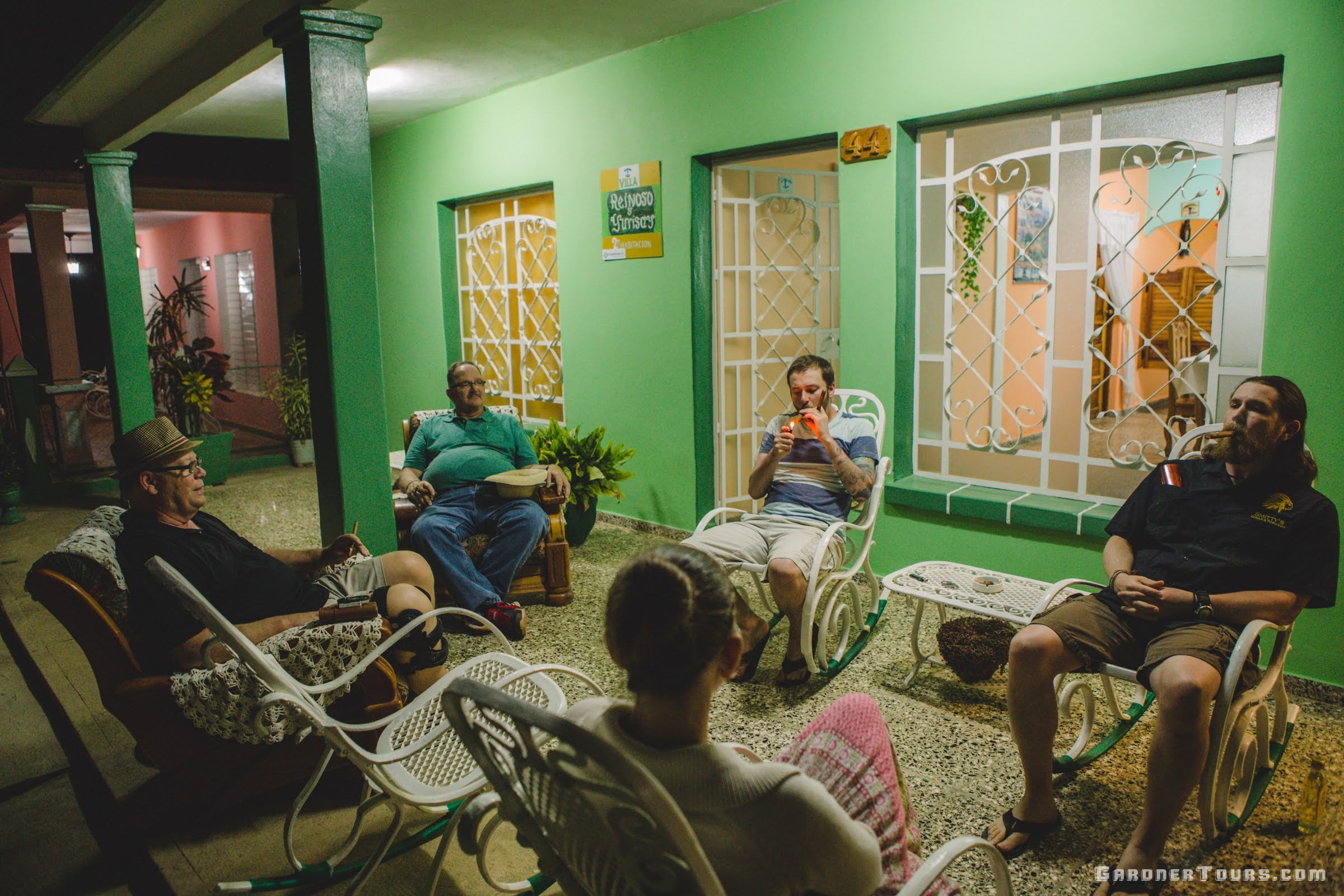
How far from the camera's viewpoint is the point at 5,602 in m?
4.60

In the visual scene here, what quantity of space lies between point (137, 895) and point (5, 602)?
10.5 ft

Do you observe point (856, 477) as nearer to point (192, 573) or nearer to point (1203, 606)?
point (1203, 606)

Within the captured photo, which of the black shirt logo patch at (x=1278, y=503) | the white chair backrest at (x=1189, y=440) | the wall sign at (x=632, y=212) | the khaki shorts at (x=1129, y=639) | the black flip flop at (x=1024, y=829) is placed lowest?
the black flip flop at (x=1024, y=829)

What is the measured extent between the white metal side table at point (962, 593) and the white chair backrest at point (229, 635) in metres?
1.99

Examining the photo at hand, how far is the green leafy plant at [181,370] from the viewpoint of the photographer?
7664 mm

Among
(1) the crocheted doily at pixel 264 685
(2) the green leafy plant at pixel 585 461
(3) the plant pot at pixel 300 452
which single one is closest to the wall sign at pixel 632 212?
(2) the green leafy plant at pixel 585 461

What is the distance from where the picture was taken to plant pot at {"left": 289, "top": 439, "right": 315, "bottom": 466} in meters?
8.40

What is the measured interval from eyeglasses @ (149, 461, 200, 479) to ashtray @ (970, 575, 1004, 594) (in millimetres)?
2558

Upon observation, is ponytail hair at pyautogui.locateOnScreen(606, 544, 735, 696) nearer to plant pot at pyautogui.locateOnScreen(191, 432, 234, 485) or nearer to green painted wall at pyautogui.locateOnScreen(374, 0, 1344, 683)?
green painted wall at pyautogui.locateOnScreen(374, 0, 1344, 683)

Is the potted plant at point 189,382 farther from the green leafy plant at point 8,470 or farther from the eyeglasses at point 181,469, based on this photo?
the eyeglasses at point 181,469

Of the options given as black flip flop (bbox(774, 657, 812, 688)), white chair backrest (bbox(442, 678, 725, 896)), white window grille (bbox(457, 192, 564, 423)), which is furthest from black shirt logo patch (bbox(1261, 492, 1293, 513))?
white window grille (bbox(457, 192, 564, 423))

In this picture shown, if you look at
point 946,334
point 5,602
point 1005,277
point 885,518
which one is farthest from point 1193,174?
point 5,602

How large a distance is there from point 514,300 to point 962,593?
445cm

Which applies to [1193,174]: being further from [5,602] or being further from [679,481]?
[5,602]
